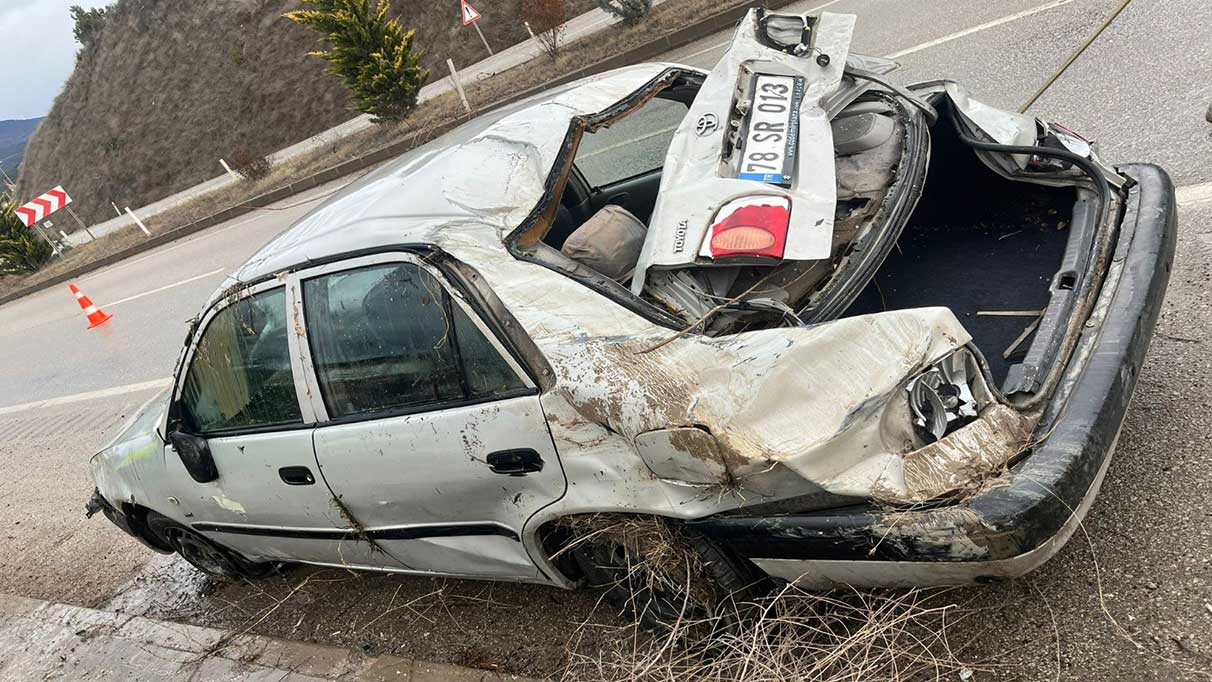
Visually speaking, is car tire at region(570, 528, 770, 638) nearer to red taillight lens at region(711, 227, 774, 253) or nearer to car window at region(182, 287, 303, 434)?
red taillight lens at region(711, 227, 774, 253)

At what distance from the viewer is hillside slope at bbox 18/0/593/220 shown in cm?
3334

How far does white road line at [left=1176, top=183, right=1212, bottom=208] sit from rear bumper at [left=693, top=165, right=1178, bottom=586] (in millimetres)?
1815

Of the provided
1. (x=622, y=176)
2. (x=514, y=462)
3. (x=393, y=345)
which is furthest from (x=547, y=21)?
(x=514, y=462)

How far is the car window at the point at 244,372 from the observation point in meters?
2.94

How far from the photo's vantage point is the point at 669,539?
224cm

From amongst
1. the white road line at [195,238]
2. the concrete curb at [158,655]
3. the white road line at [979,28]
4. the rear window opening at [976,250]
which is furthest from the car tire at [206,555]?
the white road line at [195,238]

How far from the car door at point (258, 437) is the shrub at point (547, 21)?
1203 centimetres

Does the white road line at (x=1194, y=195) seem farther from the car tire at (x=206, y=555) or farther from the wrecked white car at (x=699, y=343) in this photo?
the car tire at (x=206, y=555)

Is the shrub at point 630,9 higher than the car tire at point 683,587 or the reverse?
higher

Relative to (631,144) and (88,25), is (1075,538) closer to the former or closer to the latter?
(631,144)

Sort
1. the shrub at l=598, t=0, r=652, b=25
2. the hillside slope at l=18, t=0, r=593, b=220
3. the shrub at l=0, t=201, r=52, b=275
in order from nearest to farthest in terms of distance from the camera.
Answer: the shrub at l=598, t=0, r=652, b=25, the shrub at l=0, t=201, r=52, b=275, the hillside slope at l=18, t=0, r=593, b=220

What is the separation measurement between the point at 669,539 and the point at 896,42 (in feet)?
23.9

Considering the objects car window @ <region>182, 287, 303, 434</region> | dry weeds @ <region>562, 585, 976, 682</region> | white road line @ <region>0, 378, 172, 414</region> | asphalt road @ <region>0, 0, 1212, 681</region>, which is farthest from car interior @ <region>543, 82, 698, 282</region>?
white road line @ <region>0, 378, 172, 414</region>

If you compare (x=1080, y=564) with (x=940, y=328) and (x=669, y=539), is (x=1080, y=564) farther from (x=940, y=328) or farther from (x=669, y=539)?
(x=669, y=539)
